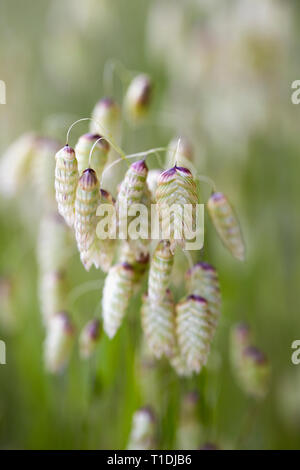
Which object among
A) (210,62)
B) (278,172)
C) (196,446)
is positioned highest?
(210,62)

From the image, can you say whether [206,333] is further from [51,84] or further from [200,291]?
[51,84]

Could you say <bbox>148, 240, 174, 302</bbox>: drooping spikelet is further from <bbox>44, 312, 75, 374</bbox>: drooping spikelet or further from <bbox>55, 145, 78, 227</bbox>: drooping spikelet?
<bbox>44, 312, 75, 374</bbox>: drooping spikelet

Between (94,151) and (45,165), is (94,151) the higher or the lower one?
the lower one

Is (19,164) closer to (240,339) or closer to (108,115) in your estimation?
(108,115)

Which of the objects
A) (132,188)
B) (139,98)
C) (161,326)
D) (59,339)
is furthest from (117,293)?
(139,98)

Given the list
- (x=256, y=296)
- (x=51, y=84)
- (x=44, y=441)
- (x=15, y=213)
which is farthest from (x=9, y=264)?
(x=51, y=84)

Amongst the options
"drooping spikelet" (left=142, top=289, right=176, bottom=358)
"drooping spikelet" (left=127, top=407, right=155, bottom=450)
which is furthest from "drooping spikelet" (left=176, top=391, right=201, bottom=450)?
"drooping spikelet" (left=142, top=289, right=176, bottom=358)
